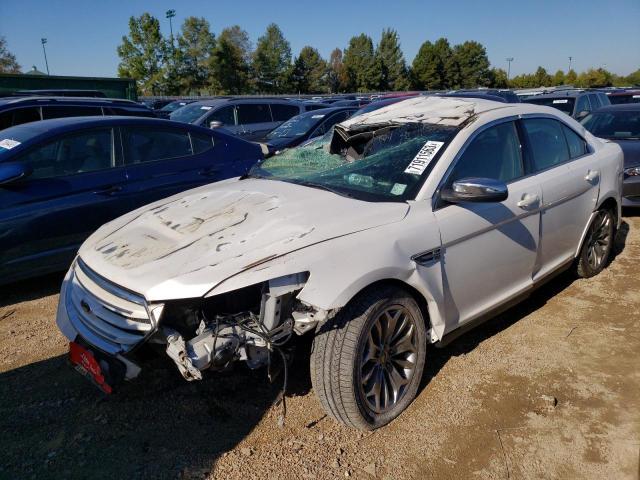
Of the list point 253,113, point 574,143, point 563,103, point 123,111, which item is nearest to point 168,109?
point 253,113

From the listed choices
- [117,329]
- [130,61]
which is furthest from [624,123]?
[130,61]

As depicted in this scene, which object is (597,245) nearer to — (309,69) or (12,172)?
(12,172)

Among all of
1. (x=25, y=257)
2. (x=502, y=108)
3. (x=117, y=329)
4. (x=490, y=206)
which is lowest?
(x=25, y=257)

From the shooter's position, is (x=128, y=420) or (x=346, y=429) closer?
(x=346, y=429)

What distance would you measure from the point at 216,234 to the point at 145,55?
49.3m

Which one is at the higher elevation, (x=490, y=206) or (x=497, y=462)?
(x=490, y=206)

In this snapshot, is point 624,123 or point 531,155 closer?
point 531,155

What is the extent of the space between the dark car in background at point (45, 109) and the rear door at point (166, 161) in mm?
3139

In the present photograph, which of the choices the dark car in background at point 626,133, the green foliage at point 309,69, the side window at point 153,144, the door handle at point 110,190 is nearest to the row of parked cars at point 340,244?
the door handle at point 110,190

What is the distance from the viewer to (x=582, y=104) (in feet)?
37.6

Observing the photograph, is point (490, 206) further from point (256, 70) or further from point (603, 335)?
point (256, 70)

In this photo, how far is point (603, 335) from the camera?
12.0ft

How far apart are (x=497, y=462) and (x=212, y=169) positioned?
4.12m

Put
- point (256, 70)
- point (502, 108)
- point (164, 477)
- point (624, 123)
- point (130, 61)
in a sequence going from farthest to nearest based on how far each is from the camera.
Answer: point (256, 70) < point (130, 61) < point (624, 123) < point (502, 108) < point (164, 477)
